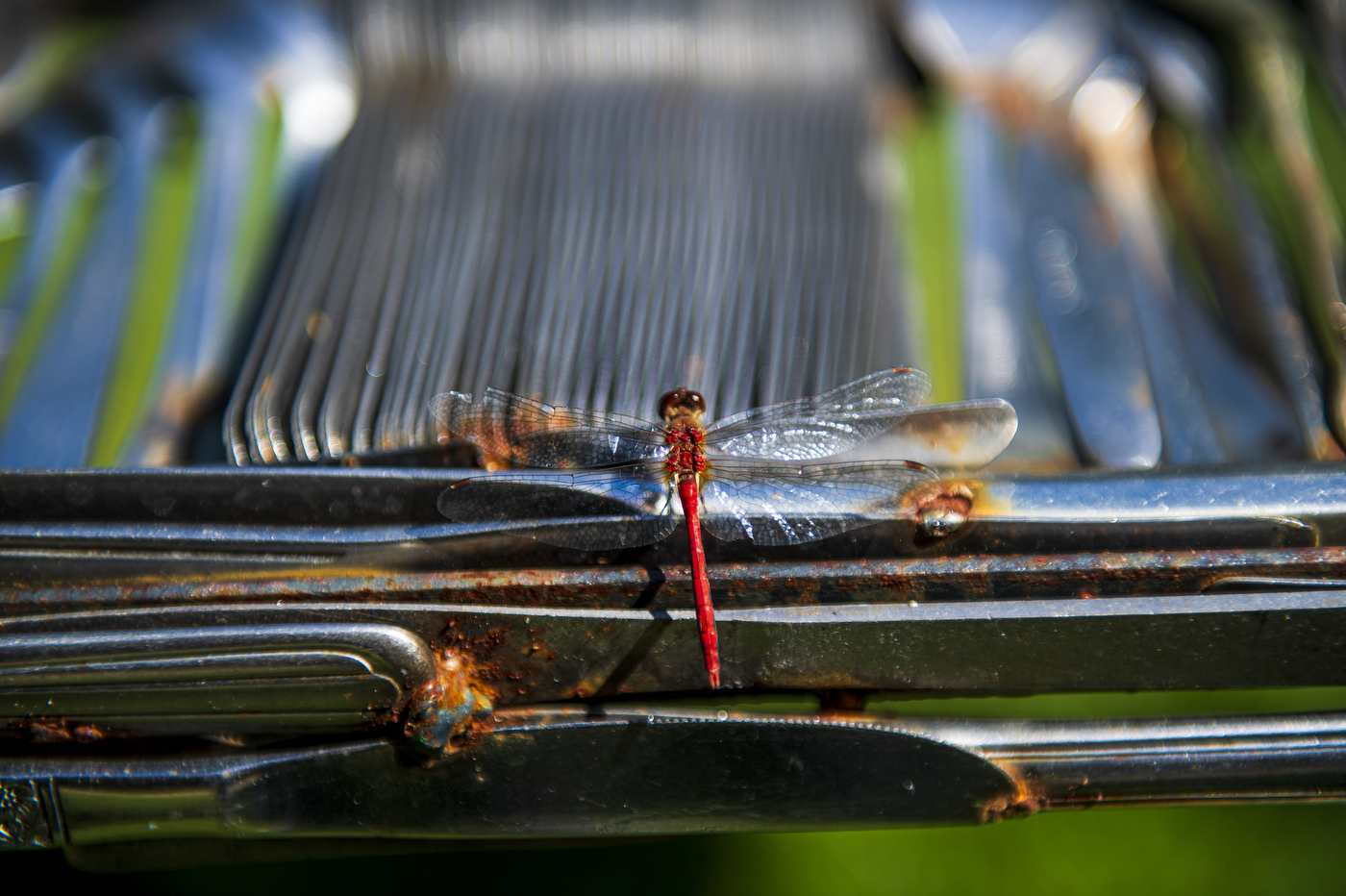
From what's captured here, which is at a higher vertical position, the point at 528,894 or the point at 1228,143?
the point at 1228,143

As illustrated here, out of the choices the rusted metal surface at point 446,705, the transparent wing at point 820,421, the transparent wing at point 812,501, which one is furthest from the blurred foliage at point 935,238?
the rusted metal surface at point 446,705

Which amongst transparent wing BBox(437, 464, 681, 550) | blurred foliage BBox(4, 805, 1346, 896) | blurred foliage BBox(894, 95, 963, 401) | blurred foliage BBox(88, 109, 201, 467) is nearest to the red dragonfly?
transparent wing BBox(437, 464, 681, 550)

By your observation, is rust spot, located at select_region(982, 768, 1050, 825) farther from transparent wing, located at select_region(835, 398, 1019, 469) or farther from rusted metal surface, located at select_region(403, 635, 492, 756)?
rusted metal surface, located at select_region(403, 635, 492, 756)

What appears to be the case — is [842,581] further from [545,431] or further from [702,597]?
[545,431]

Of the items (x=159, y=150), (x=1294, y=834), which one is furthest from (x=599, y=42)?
(x=1294, y=834)

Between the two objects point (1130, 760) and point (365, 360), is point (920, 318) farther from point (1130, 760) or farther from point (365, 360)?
point (365, 360)
